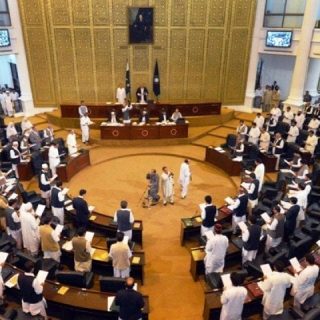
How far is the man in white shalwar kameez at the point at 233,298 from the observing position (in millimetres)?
5613

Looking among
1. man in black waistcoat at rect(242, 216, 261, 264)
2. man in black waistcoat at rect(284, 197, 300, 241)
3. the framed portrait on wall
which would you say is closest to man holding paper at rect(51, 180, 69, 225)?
man in black waistcoat at rect(242, 216, 261, 264)

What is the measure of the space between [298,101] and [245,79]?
3052 millimetres

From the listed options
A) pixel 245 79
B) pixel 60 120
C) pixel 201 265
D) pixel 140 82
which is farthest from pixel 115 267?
pixel 245 79

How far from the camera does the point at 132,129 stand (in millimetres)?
14898

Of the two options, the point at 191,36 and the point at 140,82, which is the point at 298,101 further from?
the point at 140,82

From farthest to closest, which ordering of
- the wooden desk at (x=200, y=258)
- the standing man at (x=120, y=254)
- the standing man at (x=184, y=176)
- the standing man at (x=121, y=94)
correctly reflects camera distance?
the standing man at (x=121, y=94) → the standing man at (x=184, y=176) → the wooden desk at (x=200, y=258) → the standing man at (x=120, y=254)

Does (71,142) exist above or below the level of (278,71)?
below

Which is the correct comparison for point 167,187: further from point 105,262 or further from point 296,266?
point 296,266

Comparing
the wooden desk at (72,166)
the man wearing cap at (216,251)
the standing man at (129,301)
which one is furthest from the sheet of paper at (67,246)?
the wooden desk at (72,166)

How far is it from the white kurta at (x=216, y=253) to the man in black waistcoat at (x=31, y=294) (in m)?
3.23

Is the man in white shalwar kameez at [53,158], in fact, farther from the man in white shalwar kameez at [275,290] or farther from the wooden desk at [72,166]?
the man in white shalwar kameez at [275,290]

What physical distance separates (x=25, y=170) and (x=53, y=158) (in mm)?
1102

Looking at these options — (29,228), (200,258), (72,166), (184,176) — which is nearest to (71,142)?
(72,166)

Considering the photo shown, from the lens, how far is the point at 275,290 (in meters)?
5.86
